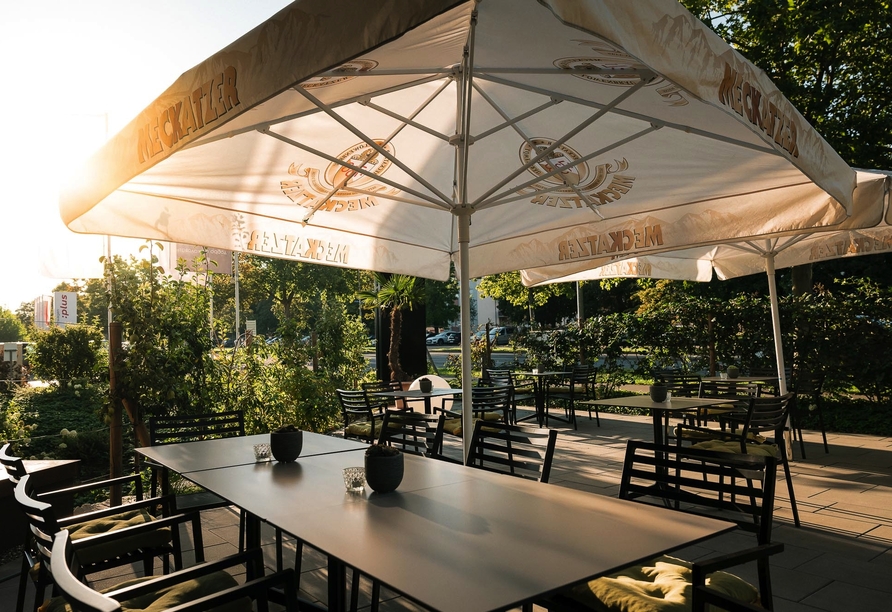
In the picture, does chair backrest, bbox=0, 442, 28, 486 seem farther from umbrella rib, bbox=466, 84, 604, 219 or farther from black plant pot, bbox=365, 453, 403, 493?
umbrella rib, bbox=466, 84, 604, 219

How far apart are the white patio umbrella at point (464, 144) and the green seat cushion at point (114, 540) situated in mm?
1444

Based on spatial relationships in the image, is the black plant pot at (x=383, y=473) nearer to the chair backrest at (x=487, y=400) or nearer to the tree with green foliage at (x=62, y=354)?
the chair backrest at (x=487, y=400)

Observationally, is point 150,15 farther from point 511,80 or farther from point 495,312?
point 495,312

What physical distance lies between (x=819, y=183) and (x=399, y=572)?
2.52 meters

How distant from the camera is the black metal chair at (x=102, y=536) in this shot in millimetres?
2250

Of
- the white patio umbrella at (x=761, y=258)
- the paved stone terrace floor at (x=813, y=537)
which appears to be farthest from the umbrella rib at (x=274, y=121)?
the white patio umbrella at (x=761, y=258)

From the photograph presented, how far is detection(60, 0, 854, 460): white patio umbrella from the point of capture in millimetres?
1886

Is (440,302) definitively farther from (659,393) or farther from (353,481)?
Answer: (353,481)

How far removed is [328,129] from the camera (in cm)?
392

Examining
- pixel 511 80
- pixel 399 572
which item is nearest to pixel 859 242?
pixel 511 80

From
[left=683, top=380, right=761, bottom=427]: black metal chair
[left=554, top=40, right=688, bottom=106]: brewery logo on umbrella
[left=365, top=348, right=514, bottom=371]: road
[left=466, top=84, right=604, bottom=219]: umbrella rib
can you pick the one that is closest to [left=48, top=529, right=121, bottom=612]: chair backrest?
[left=554, top=40, right=688, bottom=106]: brewery logo on umbrella

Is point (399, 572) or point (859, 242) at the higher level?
point (859, 242)

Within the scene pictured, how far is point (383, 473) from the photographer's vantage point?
8.25 ft

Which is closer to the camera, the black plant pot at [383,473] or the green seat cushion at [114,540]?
the black plant pot at [383,473]
